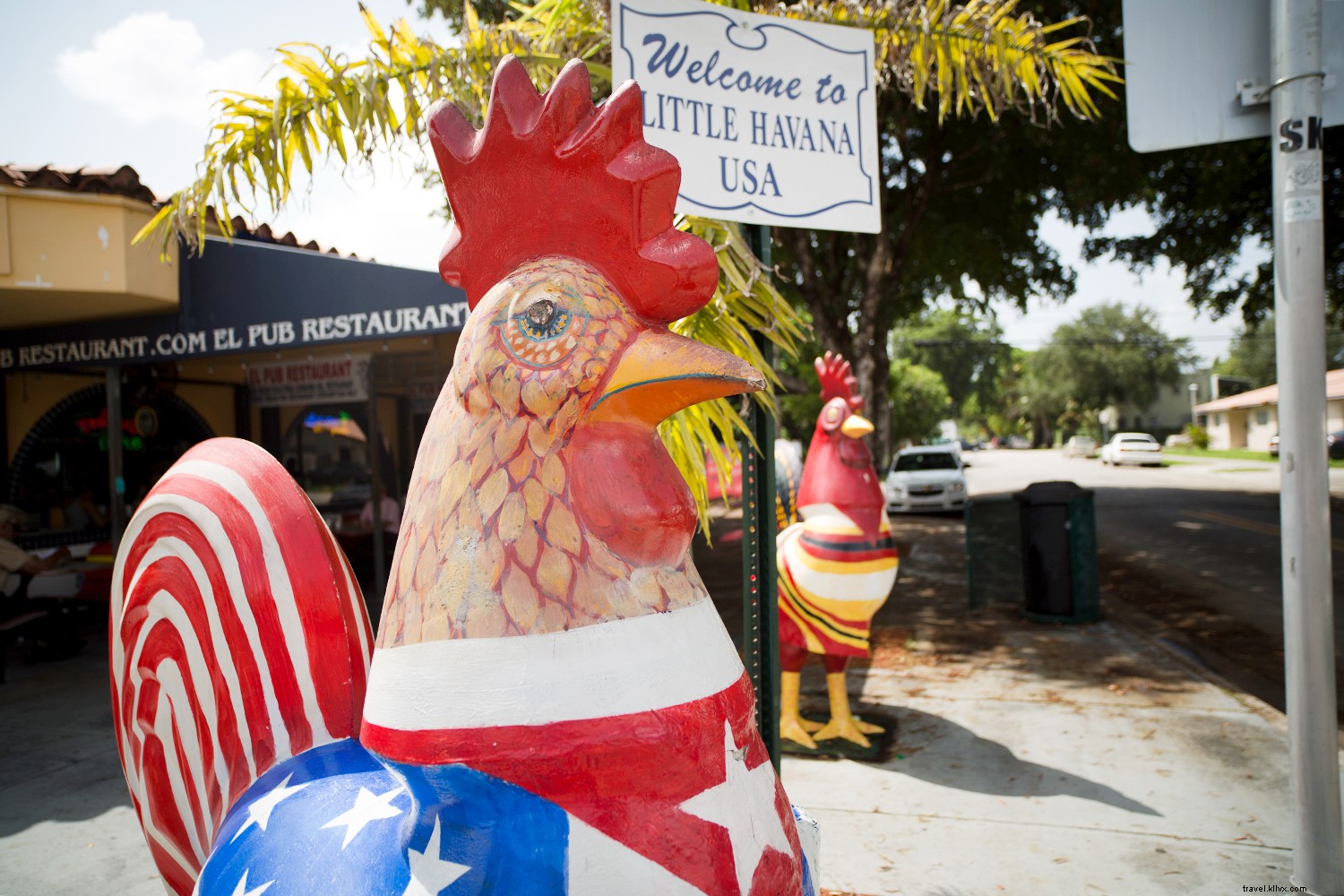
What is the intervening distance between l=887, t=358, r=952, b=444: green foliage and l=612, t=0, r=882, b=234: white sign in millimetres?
28393

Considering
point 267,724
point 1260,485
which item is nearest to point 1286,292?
point 267,724

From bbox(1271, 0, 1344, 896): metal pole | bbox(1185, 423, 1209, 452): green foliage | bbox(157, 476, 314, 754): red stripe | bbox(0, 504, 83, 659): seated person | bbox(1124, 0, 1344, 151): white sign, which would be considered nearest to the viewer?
bbox(157, 476, 314, 754): red stripe

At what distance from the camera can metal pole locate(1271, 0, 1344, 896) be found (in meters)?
2.76

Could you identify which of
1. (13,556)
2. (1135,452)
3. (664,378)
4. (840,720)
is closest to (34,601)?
(13,556)

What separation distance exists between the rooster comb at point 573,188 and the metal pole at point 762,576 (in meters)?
1.36

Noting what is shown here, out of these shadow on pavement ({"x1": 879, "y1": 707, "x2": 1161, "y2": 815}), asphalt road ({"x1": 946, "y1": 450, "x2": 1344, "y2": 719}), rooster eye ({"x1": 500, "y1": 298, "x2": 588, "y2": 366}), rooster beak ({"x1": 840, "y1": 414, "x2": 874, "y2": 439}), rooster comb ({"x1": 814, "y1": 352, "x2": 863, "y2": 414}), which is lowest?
asphalt road ({"x1": 946, "y1": 450, "x2": 1344, "y2": 719})

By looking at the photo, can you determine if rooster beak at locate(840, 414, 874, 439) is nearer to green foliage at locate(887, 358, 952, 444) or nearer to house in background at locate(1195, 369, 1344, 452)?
green foliage at locate(887, 358, 952, 444)

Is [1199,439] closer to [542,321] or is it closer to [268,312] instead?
[268,312]

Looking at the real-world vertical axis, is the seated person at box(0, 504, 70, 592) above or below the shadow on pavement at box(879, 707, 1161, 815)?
above

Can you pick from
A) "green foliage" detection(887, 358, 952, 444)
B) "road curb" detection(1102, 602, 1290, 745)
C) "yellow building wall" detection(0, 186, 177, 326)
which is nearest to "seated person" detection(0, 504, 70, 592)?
"yellow building wall" detection(0, 186, 177, 326)

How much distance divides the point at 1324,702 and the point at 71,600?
8.88m

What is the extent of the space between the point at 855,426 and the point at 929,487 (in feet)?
47.6

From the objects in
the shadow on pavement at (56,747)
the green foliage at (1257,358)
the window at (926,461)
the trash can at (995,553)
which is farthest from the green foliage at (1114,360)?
the shadow on pavement at (56,747)

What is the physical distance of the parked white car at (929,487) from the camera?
722 inches
